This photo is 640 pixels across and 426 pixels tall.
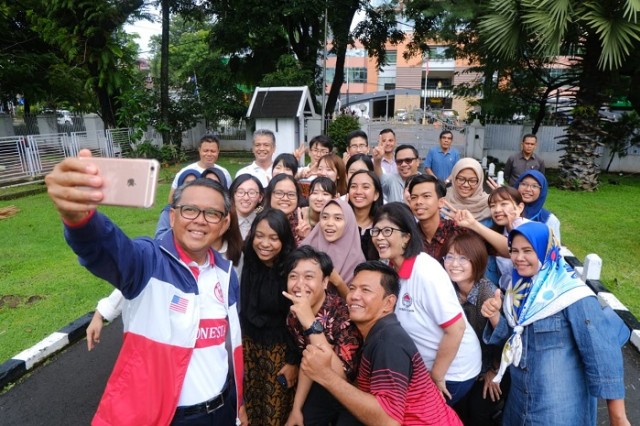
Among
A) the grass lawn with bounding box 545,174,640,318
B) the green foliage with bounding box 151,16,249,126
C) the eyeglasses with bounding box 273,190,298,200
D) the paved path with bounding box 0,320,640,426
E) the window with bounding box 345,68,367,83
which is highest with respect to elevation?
the window with bounding box 345,68,367,83

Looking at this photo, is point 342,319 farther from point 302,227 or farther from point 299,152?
point 299,152

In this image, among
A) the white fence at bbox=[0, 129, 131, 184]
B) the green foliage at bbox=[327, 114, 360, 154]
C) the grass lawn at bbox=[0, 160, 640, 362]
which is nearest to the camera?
the grass lawn at bbox=[0, 160, 640, 362]

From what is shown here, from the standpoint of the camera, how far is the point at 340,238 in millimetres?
2863

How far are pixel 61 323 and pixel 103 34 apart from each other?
12834 millimetres

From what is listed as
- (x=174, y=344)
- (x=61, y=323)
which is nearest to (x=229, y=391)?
(x=174, y=344)

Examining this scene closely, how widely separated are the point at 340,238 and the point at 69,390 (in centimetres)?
276

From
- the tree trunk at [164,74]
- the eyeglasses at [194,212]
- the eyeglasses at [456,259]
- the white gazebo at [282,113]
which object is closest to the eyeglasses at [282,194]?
the eyeglasses at [456,259]

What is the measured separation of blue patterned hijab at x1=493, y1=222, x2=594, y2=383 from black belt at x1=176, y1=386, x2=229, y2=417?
150 centimetres

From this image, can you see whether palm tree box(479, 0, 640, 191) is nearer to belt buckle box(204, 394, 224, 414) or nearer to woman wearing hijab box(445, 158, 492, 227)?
woman wearing hijab box(445, 158, 492, 227)

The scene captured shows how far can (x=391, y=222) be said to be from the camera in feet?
7.98

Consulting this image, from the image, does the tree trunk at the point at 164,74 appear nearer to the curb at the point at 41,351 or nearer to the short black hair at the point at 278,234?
the curb at the point at 41,351

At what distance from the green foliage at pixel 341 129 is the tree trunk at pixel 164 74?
22.2 feet

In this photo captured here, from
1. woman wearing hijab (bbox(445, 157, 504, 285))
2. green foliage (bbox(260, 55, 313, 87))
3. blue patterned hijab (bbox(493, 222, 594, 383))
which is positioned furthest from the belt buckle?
green foliage (bbox(260, 55, 313, 87))

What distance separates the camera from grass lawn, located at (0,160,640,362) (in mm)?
4605
